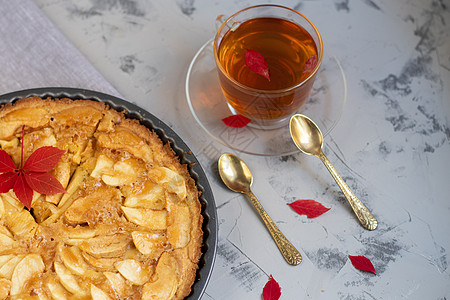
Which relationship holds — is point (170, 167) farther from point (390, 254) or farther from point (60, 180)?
point (390, 254)

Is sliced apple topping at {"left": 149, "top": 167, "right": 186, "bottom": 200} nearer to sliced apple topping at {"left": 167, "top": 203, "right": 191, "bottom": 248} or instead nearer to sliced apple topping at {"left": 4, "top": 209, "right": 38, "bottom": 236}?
sliced apple topping at {"left": 167, "top": 203, "right": 191, "bottom": 248}

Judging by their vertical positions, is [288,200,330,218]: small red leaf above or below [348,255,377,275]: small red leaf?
above

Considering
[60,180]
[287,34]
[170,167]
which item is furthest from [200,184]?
[287,34]

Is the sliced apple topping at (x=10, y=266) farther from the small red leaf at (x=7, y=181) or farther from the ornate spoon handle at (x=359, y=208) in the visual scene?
the ornate spoon handle at (x=359, y=208)

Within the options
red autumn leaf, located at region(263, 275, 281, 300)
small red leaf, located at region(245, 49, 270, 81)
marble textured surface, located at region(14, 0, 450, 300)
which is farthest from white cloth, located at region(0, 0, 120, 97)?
red autumn leaf, located at region(263, 275, 281, 300)

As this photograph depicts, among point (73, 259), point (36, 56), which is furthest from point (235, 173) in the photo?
point (36, 56)

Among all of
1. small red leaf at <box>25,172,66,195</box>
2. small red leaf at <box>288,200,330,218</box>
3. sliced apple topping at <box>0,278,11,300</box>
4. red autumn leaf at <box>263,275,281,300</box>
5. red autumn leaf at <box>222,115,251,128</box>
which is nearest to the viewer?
sliced apple topping at <box>0,278,11,300</box>
